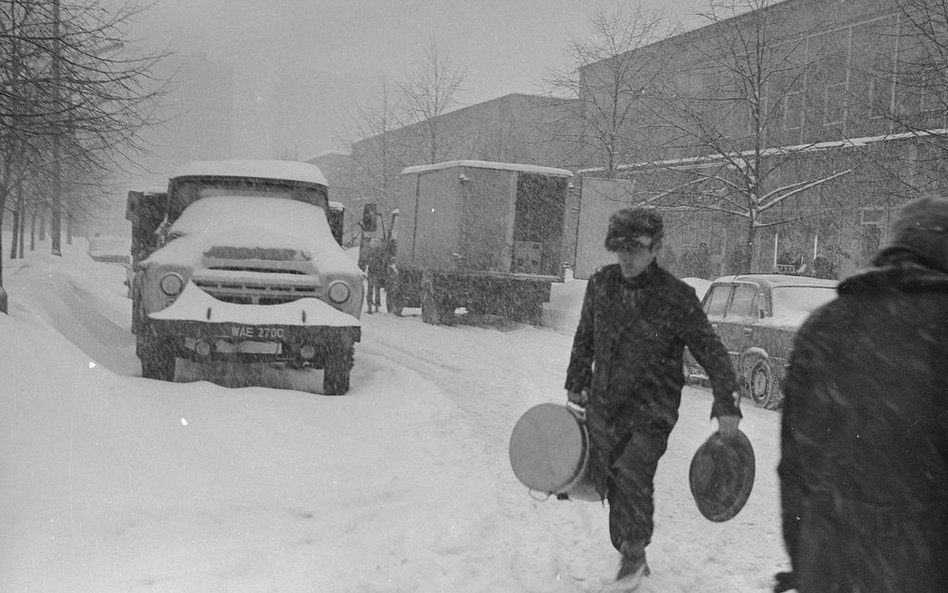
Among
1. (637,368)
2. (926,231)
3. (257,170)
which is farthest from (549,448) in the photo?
(257,170)

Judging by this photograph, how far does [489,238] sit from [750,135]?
6305 millimetres

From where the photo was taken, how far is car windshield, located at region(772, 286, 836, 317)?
1062cm

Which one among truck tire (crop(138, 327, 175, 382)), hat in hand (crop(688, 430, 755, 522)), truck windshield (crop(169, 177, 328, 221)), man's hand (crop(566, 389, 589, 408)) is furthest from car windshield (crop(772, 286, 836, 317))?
hat in hand (crop(688, 430, 755, 522))

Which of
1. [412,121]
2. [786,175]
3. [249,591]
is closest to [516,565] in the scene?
[249,591]

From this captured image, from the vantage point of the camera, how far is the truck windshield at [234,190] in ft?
33.3

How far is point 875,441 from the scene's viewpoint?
2.19m

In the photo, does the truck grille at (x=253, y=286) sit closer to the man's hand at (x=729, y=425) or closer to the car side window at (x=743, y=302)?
the man's hand at (x=729, y=425)

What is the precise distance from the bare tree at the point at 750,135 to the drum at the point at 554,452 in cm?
1459

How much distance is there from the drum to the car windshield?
23.1 feet

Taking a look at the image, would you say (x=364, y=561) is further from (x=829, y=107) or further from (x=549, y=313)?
(x=829, y=107)

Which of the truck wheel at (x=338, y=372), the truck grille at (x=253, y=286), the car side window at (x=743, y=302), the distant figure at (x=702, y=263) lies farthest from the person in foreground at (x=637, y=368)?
the distant figure at (x=702, y=263)

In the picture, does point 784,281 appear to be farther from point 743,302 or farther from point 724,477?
point 724,477

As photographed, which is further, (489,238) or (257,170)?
(489,238)

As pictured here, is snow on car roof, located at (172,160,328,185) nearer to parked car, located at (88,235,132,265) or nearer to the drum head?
the drum head
